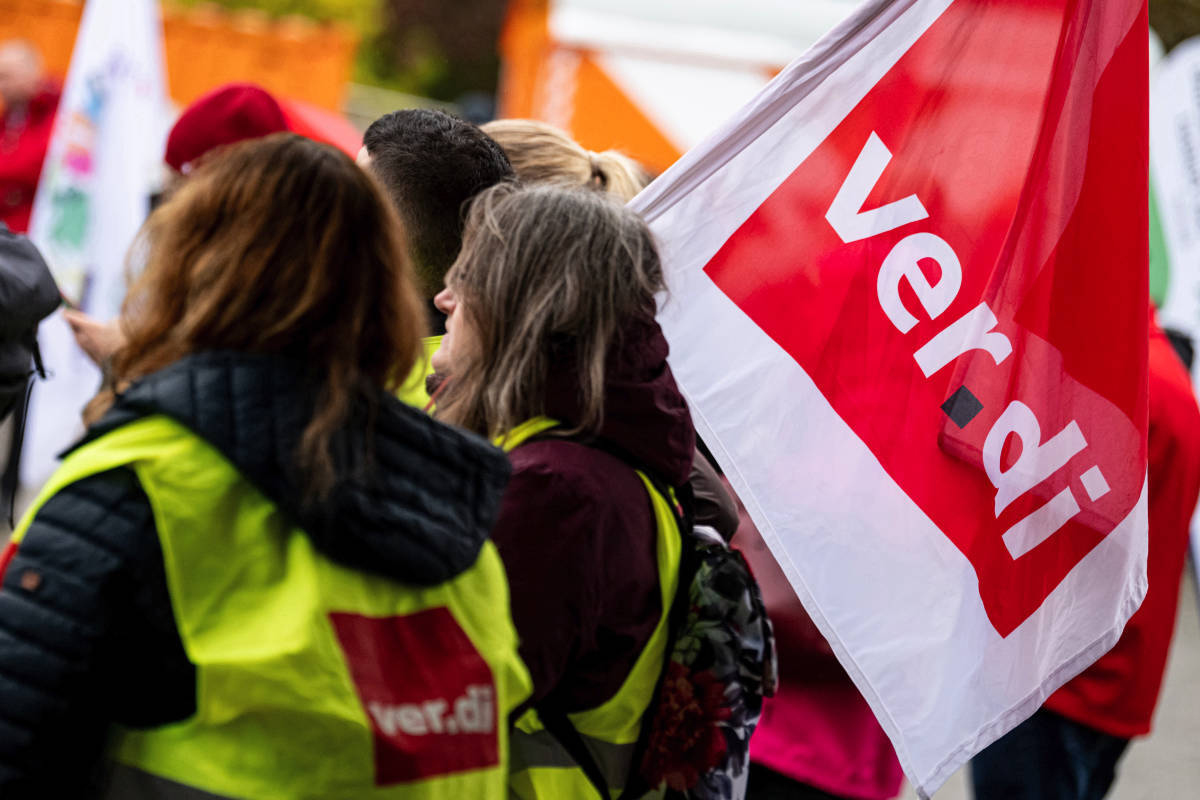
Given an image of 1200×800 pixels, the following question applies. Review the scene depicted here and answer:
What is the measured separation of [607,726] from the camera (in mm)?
1910

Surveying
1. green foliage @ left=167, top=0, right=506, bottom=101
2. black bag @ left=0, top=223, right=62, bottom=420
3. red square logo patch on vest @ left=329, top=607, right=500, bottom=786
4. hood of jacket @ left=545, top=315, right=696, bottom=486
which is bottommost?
green foliage @ left=167, top=0, right=506, bottom=101

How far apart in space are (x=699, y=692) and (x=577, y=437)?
16.7 inches

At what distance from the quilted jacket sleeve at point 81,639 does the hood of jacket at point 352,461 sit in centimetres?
10

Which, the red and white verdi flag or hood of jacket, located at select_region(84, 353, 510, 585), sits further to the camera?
the red and white verdi flag

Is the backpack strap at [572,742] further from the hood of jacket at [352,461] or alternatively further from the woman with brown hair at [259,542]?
the hood of jacket at [352,461]

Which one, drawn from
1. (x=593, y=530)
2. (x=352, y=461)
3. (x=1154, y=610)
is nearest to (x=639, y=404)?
(x=593, y=530)

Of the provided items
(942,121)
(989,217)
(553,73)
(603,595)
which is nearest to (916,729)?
(603,595)

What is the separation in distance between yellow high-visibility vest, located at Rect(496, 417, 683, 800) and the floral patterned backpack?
2 cm

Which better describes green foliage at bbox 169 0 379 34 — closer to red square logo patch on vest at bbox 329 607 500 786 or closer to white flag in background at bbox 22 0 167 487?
white flag in background at bbox 22 0 167 487

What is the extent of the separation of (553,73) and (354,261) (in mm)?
9444

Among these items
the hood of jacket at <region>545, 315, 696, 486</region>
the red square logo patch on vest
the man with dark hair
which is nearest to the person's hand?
the man with dark hair

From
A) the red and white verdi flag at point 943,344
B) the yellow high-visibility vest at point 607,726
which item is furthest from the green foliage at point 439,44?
the yellow high-visibility vest at point 607,726

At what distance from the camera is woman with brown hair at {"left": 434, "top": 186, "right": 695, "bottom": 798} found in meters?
1.79

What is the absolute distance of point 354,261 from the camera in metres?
1.49
